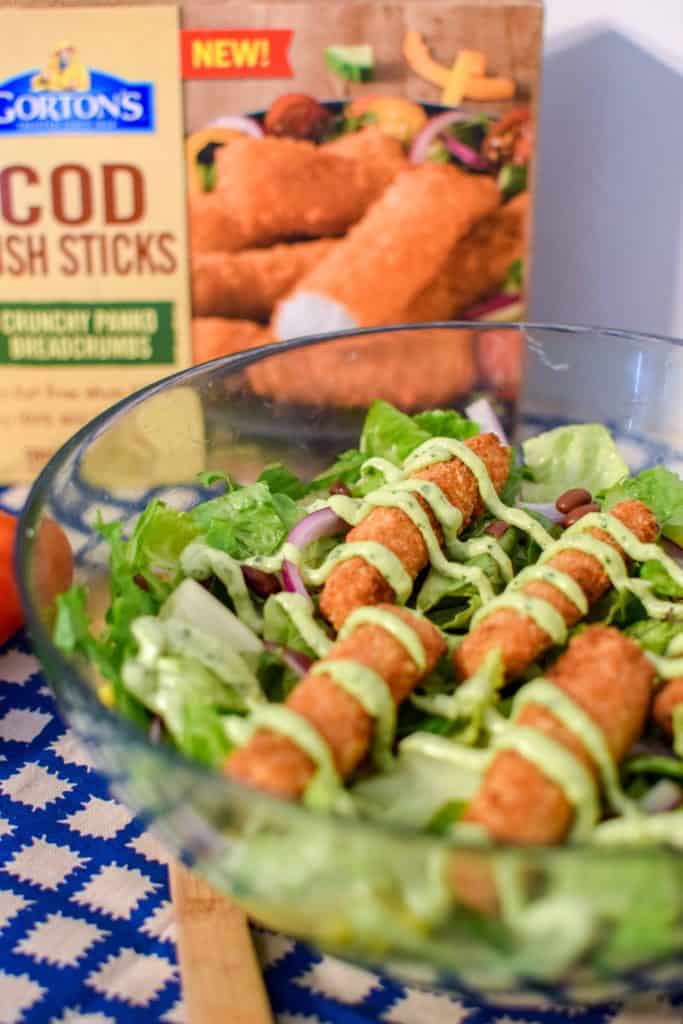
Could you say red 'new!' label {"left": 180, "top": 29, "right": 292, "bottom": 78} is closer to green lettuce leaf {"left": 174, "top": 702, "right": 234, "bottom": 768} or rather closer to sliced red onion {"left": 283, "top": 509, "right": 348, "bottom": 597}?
sliced red onion {"left": 283, "top": 509, "right": 348, "bottom": 597}

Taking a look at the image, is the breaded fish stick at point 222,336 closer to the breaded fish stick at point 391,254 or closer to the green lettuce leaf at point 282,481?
the breaded fish stick at point 391,254

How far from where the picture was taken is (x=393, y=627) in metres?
1.04

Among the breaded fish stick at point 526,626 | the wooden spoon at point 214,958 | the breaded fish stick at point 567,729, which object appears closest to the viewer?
the breaded fish stick at point 567,729

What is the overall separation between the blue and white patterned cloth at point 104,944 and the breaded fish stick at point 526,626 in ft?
0.96

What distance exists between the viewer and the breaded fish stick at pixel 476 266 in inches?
68.6

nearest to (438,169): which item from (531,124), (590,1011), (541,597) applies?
(531,124)

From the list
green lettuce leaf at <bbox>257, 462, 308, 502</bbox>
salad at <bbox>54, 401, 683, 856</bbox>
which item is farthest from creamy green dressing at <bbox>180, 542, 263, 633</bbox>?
green lettuce leaf at <bbox>257, 462, 308, 502</bbox>

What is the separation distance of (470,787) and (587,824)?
10 cm

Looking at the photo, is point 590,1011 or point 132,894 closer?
point 590,1011

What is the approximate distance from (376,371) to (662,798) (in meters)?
0.80

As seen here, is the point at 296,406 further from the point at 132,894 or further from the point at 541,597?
the point at 132,894

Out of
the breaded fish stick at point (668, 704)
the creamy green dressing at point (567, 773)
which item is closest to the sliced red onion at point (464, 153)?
the breaded fish stick at point (668, 704)

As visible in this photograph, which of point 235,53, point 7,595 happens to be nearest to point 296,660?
point 7,595

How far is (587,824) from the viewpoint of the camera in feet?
2.88
